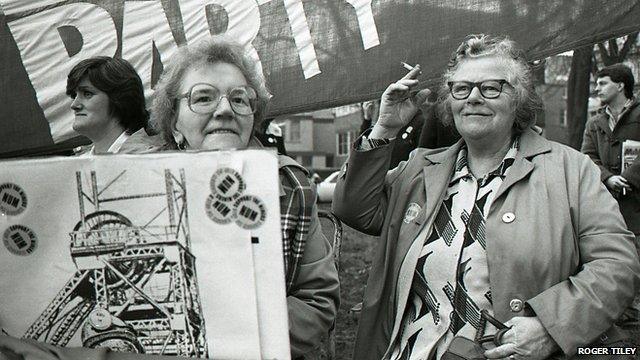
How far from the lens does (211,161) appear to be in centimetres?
155

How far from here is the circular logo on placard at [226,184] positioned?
60.9 inches

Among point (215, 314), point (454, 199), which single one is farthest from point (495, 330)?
point (215, 314)

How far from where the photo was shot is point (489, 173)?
267 cm

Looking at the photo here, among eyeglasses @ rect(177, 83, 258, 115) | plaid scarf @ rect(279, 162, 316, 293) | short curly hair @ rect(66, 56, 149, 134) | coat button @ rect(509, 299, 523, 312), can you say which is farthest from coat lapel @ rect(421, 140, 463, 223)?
short curly hair @ rect(66, 56, 149, 134)

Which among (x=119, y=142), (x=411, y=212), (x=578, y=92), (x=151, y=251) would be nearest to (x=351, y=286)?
(x=119, y=142)

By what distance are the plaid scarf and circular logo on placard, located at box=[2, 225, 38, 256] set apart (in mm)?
747

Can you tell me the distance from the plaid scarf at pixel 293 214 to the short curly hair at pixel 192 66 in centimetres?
29

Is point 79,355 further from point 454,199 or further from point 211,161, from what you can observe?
point 454,199

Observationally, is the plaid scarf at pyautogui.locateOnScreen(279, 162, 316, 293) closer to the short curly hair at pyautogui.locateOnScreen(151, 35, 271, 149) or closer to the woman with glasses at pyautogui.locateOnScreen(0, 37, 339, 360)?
the woman with glasses at pyautogui.locateOnScreen(0, 37, 339, 360)

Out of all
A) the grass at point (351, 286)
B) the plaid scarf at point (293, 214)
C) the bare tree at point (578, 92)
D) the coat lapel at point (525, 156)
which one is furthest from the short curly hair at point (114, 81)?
the bare tree at point (578, 92)

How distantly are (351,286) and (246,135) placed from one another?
15.3ft

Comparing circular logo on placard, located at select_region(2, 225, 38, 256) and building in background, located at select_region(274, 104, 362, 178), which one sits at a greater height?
circular logo on placard, located at select_region(2, 225, 38, 256)

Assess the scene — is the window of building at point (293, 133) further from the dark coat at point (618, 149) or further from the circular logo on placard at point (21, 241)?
the circular logo on placard at point (21, 241)

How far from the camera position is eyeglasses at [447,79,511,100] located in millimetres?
2648
